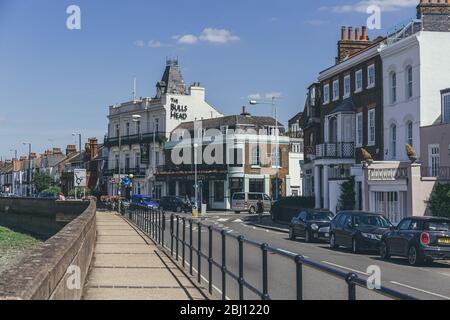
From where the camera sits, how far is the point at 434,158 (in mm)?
35656

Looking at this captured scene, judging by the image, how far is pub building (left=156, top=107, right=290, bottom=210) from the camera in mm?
73812

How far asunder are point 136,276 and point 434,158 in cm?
2459

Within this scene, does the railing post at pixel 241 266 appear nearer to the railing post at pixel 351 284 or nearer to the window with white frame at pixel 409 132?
the railing post at pixel 351 284

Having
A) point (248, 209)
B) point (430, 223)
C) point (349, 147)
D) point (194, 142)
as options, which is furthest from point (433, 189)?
point (194, 142)

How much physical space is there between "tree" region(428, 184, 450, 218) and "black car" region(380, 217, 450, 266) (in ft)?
31.4

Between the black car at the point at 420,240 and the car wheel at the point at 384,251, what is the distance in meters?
0.14

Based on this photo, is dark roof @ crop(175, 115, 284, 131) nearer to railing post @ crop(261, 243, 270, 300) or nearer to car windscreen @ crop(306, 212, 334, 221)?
car windscreen @ crop(306, 212, 334, 221)

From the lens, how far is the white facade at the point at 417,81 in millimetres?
37375

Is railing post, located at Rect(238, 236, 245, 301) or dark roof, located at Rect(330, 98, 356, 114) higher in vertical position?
dark roof, located at Rect(330, 98, 356, 114)

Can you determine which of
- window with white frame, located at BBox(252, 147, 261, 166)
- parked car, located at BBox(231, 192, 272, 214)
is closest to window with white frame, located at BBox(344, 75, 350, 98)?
parked car, located at BBox(231, 192, 272, 214)

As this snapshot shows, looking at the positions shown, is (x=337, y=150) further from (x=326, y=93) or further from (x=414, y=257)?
(x=414, y=257)

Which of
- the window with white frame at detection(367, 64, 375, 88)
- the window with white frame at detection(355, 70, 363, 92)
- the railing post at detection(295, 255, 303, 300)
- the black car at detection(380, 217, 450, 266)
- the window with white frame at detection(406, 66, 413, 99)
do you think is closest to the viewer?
the railing post at detection(295, 255, 303, 300)

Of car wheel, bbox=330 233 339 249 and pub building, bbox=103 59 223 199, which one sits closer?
car wheel, bbox=330 233 339 249

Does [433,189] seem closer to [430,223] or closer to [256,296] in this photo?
[430,223]
